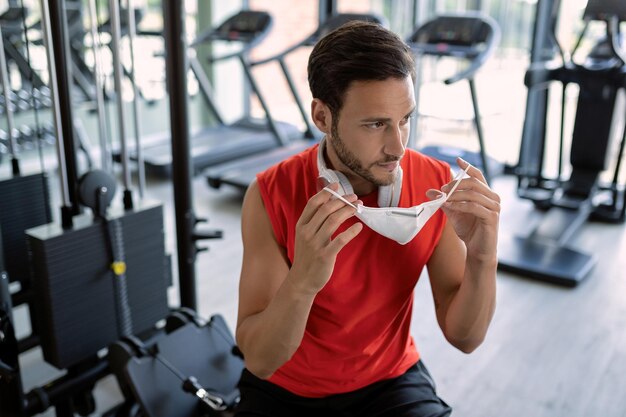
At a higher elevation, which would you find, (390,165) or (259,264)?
(390,165)

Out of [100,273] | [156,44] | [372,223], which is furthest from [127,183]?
[156,44]

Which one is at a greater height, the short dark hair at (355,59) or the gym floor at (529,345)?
the short dark hair at (355,59)

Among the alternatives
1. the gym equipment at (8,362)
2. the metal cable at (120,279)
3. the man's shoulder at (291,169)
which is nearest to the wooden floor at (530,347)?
the metal cable at (120,279)

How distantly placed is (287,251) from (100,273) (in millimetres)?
884

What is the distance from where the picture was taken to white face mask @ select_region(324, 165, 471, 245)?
1210mm

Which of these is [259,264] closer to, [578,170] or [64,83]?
[64,83]

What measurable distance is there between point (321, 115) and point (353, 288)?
40 centimetres

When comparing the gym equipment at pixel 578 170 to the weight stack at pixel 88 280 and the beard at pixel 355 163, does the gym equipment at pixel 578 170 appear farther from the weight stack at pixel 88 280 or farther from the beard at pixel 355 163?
the beard at pixel 355 163

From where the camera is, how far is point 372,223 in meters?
1.22

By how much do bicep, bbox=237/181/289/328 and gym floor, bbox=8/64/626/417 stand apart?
1.20 m

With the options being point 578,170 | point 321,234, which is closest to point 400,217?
point 321,234

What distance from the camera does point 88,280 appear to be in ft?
6.39

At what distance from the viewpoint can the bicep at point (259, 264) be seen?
1349 mm

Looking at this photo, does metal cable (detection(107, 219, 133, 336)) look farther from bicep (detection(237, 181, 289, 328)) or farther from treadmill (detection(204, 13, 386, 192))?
treadmill (detection(204, 13, 386, 192))
